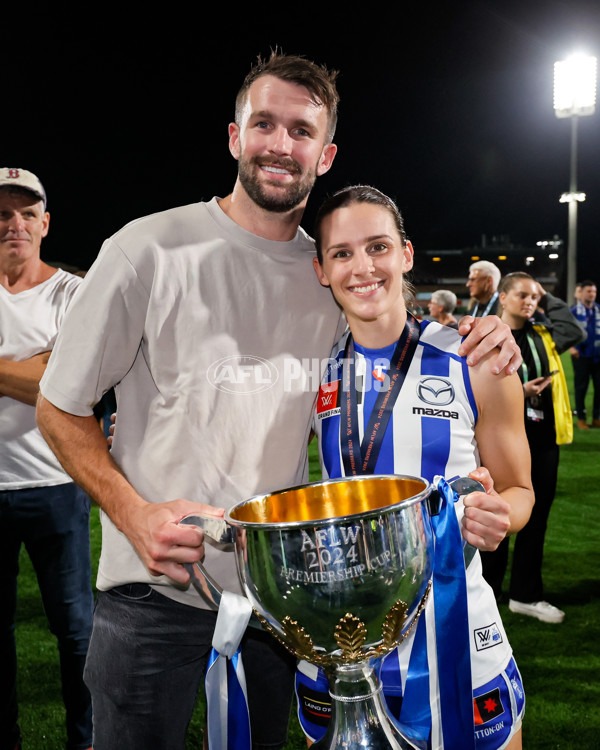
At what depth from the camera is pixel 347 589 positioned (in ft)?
2.93

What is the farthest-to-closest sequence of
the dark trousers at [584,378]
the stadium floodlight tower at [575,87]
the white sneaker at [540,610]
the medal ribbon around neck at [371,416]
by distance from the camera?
the stadium floodlight tower at [575,87], the dark trousers at [584,378], the white sneaker at [540,610], the medal ribbon around neck at [371,416]

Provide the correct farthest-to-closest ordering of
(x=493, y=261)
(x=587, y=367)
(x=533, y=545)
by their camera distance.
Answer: (x=493, y=261)
(x=587, y=367)
(x=533, y=545)

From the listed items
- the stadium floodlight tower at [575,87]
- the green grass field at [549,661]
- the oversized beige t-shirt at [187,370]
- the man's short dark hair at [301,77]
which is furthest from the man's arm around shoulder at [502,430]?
the stadium floodlight tower at [575,87]

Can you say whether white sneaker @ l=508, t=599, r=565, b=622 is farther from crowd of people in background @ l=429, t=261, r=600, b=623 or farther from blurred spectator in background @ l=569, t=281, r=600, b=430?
blurred spectator in background @ l=569, t=281, r=600, b=430

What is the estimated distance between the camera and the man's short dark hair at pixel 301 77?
1.61 m

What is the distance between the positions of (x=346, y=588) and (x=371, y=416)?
697 millimetres

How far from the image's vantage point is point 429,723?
3.87 feet

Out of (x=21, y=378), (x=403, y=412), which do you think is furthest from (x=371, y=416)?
(x=21, y=378)

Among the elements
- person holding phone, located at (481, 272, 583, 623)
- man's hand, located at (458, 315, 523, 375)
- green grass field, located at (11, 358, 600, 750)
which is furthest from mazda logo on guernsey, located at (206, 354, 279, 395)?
person holding phone, located at (481, 272, 583, 623)

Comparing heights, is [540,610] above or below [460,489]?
below

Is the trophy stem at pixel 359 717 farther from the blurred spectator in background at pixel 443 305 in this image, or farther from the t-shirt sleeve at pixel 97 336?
the blurred spectator in background at pixel 443 305

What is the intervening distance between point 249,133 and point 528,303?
8.85 ft

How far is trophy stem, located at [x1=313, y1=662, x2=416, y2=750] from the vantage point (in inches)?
37.1

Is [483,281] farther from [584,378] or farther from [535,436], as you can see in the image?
[584,378]
